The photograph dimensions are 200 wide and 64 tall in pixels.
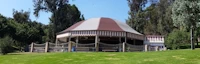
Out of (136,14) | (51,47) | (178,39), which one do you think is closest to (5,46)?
(51,47)

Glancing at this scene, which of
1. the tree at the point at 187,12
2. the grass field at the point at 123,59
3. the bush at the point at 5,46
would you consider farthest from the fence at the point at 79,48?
the grass field at the point at 123,59

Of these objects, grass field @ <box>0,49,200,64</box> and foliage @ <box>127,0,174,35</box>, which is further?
foliage @ <box>127,0,174,35</box>

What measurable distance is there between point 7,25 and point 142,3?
32.3 m

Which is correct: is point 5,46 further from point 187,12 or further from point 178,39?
point 178,39

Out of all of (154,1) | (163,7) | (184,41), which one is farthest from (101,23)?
(154,1)

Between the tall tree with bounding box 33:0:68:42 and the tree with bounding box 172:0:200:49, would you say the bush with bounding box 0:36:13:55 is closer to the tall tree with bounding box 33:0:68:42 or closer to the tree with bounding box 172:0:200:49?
the tree with bounding box 172:0:200:49

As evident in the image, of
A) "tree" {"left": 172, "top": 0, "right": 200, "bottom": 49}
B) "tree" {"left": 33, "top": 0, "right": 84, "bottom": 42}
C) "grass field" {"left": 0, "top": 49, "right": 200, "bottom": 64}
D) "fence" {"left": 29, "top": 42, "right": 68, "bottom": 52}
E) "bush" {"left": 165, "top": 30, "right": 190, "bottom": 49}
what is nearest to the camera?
"grass field" {"left": 0, "top": 49, "right": 200, "bottom": 64}

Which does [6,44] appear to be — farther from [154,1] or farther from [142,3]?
[154,1]

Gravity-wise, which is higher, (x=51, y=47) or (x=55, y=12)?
(x=55, y=12)

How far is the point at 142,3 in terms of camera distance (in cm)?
6462

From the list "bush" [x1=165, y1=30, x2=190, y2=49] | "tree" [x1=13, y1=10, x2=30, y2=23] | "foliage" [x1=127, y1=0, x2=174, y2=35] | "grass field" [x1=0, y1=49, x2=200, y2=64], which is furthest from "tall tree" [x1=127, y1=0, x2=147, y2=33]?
"grass field" [x1=0, y1=49, x2=200, y2=64]

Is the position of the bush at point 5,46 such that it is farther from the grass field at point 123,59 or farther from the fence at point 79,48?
the grass field at point 123,59

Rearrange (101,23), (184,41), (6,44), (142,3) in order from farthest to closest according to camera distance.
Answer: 1. (142,3)
2. (184,41)
3. (101,23)
4. (6,44)

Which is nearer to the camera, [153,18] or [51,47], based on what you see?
[51,47]
